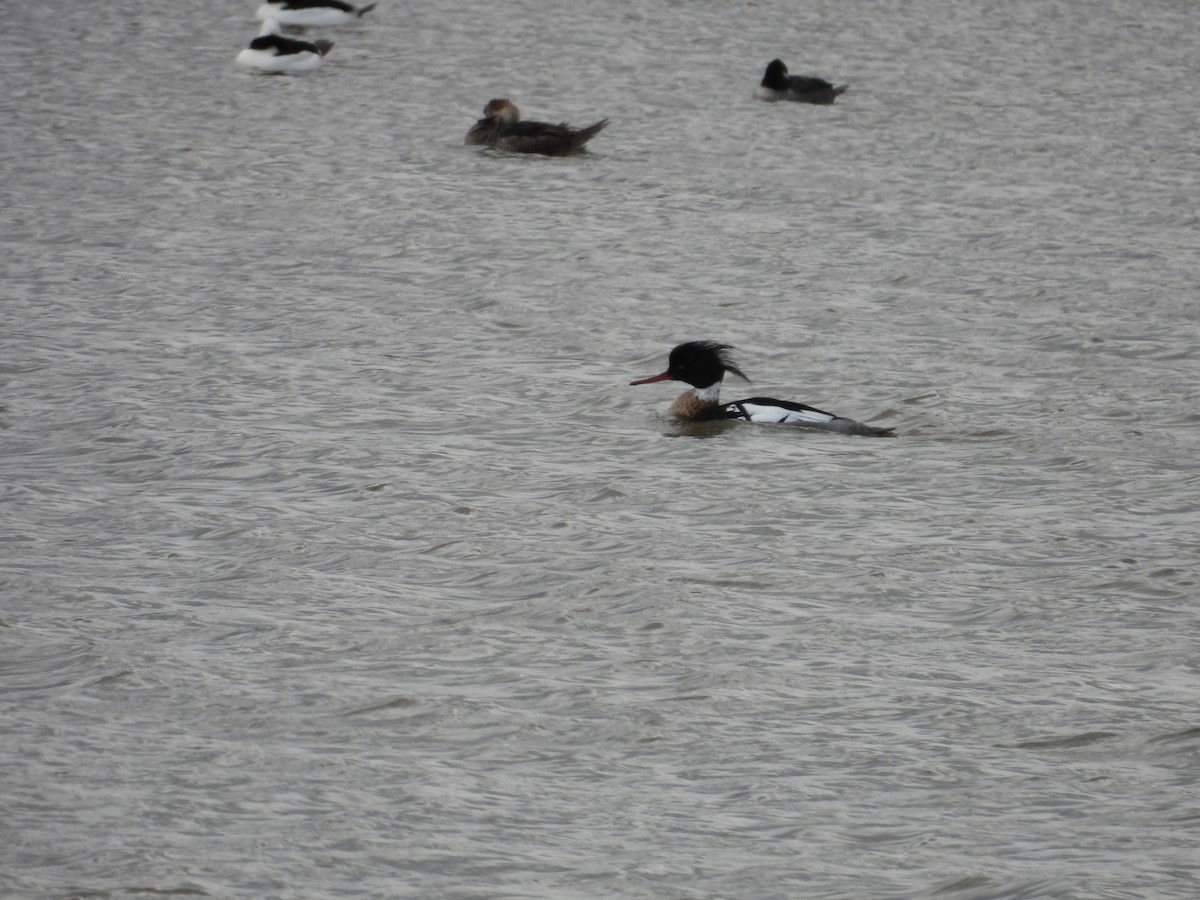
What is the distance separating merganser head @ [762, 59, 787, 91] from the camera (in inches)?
940

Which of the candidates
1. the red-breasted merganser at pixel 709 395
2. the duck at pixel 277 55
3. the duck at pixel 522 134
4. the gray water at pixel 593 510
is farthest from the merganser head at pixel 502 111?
the red-breasted merganser at pixel 709 395

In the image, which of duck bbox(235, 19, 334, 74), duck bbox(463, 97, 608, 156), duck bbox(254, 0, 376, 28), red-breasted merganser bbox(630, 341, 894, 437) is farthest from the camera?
duck bbox(254, 0, 376, 28)

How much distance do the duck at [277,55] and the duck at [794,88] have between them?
21.4 feet

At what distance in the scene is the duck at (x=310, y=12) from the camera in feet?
97.5

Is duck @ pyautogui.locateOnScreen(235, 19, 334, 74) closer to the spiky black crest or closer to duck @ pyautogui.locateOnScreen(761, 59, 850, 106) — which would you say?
duck @ pyautogui.locateOnScreen(761, 59, 850, 106)

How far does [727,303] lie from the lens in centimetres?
1580

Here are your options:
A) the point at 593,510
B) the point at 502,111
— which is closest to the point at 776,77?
the point at 502,111

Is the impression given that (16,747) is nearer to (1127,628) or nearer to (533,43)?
(1127,628)

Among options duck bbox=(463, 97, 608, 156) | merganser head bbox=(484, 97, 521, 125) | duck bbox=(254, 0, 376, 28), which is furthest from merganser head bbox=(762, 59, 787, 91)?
duck bbox=(254, 0, 376, 28)

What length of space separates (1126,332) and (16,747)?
9.87 m

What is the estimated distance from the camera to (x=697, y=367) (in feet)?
43.0

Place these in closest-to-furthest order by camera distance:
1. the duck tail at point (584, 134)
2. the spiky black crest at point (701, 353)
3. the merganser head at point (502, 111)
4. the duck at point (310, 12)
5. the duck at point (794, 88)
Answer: the spiky black crest at point (701, 353) < the duck tail at point (584, 134) < the merganser head at point (502, 111) < the duck at point (794, 88) < the duck at point (310, 12)

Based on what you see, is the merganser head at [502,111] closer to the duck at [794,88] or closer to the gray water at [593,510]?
the gray water at [593,510]

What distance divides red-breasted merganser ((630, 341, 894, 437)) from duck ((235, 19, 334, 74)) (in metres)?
14.3
